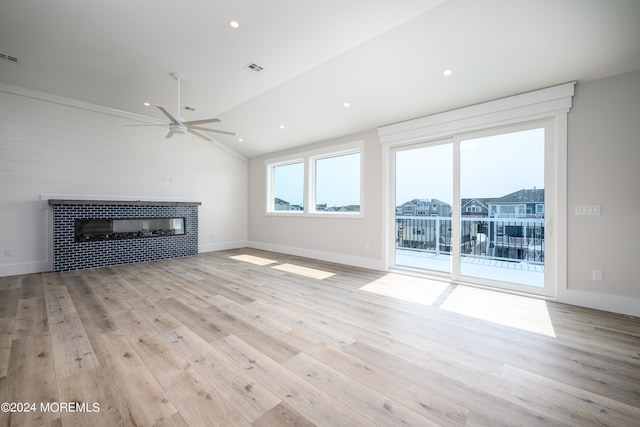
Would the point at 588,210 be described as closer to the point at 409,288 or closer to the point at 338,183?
the point at 409,288

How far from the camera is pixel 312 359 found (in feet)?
6.56

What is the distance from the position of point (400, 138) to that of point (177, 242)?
545cm

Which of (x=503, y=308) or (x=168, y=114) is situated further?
(x=168, y=114)

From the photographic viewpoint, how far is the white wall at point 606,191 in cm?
287

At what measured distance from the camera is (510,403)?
5.11 feet

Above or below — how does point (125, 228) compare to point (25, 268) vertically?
above

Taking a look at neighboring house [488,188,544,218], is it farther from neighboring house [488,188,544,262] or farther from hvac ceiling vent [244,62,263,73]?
hvac ceiling vent [244,62,263,73]

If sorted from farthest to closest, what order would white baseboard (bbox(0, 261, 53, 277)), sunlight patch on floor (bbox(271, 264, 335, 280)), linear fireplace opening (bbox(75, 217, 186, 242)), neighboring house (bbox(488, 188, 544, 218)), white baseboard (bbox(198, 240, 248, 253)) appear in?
1. white baseboard (bbox(198, 240, 248, 253))
2. linear fireplace opening (bbox(75, 217, 186, 242))
3. sunlight patch on floor (bbox(271, 264, 335, 280))
4. white baseboard (bbox(0, 261, 53, 277))
5. neighboring house (bbox(488, 188, 544, 218))

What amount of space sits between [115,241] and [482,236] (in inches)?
268

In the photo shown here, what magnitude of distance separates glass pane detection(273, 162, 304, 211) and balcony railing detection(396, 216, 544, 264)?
8.93ft

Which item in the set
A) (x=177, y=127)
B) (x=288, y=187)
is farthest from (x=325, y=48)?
(x=288, y=187)

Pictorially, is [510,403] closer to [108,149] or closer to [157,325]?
[157,325]

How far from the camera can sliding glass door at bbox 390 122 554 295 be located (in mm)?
3553

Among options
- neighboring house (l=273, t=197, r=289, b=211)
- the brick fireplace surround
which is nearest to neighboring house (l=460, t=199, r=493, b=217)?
neighboring house (l=273, t=197, r=289, b=211)
